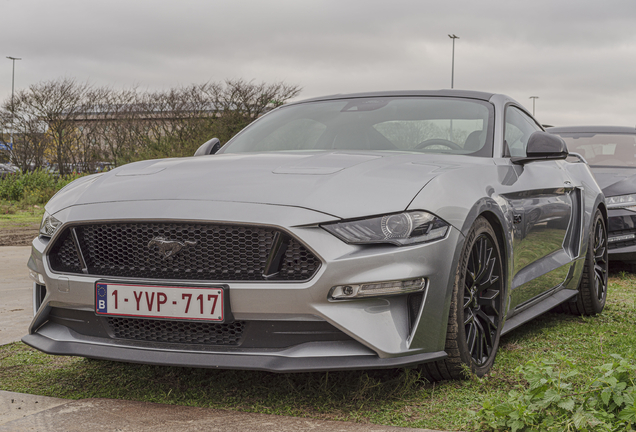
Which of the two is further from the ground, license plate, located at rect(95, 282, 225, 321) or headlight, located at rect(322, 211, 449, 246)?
headlight, located at rect(322, 211, 449, 246)

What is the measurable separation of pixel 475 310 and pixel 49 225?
6.15 feet

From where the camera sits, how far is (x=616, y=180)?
6949 millimetres

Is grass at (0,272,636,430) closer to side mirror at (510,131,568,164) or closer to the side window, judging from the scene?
side mirror at (510,131,568,164)

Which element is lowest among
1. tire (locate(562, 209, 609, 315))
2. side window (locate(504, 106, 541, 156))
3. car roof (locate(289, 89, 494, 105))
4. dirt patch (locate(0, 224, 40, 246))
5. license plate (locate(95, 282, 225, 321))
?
dirt patch (locate(0, 224, 40, 246))

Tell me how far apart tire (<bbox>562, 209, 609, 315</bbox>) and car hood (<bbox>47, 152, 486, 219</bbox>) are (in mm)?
1872

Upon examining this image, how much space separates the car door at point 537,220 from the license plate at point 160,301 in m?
1.56

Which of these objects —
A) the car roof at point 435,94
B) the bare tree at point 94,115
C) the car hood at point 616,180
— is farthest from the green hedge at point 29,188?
the car roof at point 435,94

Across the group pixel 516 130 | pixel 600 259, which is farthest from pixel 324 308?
pixel 600 259

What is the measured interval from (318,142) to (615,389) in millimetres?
2104

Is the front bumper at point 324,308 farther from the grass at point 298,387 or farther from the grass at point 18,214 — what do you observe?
the grass at point 18,214

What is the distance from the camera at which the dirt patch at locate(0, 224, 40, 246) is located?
30.0ft

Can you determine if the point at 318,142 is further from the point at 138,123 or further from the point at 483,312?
the point at 138,123

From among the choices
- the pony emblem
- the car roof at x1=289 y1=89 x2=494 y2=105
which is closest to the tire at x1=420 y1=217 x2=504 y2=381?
the pony emblem

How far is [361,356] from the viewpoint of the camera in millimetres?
2486
